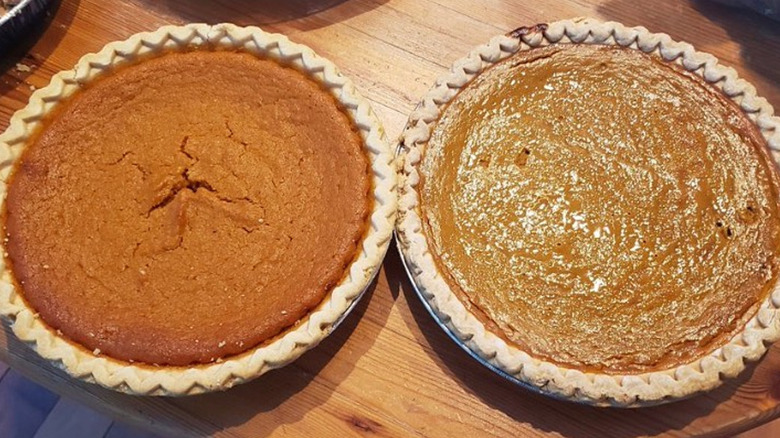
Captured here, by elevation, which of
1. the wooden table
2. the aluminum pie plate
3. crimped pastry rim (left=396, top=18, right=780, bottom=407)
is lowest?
the wooden table

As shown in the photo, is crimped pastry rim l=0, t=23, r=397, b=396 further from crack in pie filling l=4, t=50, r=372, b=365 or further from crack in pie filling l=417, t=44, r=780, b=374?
crack in pie filling l=417, t=44, r=780, b=374

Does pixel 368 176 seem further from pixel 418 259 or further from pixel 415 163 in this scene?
pixel 418 259

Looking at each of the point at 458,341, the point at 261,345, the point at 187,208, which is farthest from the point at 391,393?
the point at 187,208

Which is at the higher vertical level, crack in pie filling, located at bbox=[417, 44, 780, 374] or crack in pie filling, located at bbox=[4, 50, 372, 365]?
crack in pie filling, located at bbox=[417, 44, 780, 374]

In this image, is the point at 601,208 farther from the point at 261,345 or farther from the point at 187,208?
the point at 187,208

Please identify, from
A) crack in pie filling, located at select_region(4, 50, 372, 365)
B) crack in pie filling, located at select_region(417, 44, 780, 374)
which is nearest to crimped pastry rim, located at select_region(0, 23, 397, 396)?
crack in pie filling, located at select_region(4, 50, 372, 365)

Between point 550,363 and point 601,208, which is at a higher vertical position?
point 601,208

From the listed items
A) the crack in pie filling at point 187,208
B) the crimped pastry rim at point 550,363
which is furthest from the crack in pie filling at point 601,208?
the crack in pie filling at point 187,208
